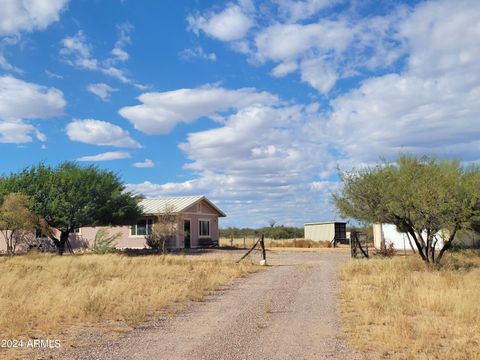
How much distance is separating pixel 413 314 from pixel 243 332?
3898 millimetres

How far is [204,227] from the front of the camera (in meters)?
42.0

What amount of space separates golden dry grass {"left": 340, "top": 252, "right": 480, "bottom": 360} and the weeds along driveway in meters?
0.45

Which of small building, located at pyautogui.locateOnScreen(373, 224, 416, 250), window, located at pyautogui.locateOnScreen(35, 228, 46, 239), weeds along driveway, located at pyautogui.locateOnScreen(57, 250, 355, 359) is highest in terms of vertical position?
window, located at pyautogui.locateOnScreen(35, 228, 46, 239)

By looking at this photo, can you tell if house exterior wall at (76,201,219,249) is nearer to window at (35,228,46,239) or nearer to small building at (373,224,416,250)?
window at (35,228,46,239)

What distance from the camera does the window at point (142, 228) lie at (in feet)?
129

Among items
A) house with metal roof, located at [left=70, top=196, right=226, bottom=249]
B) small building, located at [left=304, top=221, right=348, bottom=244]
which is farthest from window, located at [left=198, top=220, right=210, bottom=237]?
small building, located at [left=304, top=221, right=348, bottom=244]

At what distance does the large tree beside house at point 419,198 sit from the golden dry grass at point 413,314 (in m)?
2.42

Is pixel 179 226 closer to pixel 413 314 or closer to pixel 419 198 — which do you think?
pixel 419 198

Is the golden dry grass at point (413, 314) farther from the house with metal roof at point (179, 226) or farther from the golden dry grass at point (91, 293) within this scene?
the house with metal roof at point (179, 226)

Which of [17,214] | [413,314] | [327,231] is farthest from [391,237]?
[413,314]

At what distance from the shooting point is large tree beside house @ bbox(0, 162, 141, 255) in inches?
1268

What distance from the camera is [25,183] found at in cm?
3309

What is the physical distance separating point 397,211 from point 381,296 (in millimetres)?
7997

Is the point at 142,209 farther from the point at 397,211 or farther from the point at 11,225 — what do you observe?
the point at 397,211
